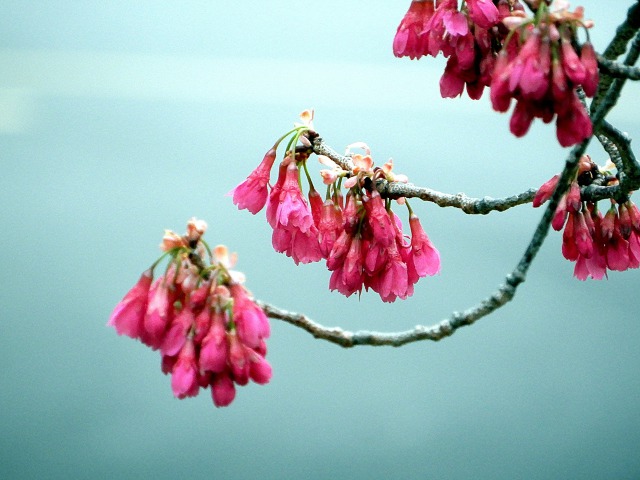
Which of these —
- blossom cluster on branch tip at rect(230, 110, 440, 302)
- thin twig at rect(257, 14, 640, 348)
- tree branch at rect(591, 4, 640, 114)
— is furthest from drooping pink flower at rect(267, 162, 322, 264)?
tree branch at rect(591, 4, 640, 114)

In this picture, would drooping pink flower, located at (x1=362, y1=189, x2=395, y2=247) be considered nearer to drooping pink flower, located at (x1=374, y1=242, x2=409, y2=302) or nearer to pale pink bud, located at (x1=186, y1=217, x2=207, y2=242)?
drooping pink flower, located at (x1=374, y1=242, x2=409, y2=302)

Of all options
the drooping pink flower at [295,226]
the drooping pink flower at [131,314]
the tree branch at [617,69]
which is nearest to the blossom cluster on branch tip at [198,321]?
the drooping pink flower at [131,314]

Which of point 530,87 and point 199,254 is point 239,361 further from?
point 530,87

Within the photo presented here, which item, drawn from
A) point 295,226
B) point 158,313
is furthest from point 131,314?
point 295,226

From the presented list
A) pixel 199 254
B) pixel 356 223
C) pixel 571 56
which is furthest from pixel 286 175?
pixel 571 56

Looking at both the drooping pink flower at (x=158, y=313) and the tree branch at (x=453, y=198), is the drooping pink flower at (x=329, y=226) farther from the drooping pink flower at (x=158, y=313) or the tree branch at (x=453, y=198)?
the drooping pink flower at (x=158, y=313)
